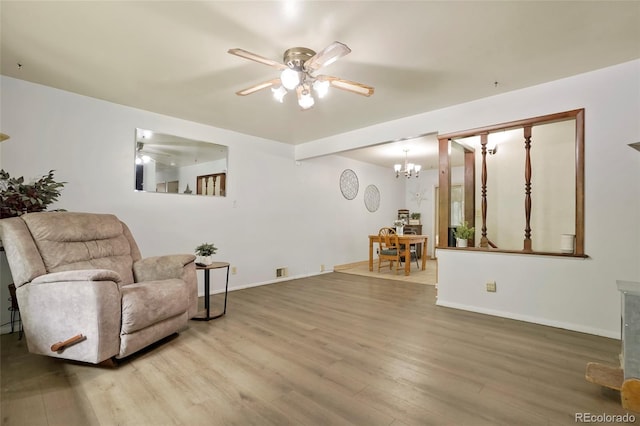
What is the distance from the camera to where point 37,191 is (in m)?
2.44

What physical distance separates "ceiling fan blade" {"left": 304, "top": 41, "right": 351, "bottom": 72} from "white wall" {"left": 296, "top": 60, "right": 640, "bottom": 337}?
2125mm

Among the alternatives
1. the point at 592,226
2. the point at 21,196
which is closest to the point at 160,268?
the point at 21,196

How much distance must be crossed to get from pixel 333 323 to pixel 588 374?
5.99 feet

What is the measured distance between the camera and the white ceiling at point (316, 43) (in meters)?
1.80

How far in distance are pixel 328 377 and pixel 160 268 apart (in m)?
1.76

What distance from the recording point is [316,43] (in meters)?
2.12

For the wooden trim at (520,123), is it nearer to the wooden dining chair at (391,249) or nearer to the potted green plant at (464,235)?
the potted green plant at (464,235)

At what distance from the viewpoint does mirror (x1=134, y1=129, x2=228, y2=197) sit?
11.5 ft

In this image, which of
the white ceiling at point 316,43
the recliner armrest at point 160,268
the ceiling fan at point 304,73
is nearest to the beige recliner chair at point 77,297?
the recliner armrest at point 160,268

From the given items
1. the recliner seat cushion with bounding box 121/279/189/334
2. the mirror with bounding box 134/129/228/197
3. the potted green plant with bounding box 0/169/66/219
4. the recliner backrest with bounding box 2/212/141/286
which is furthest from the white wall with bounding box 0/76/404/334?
the recliner seat cushion with bounding box 121/279/189/334

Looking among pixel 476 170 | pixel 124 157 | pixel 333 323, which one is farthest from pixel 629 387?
pixel 124 157

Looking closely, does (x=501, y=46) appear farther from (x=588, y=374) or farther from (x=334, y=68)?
(x=588, y=374)

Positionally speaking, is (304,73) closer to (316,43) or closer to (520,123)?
(316,43)

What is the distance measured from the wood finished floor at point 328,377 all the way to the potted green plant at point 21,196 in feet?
3.54
